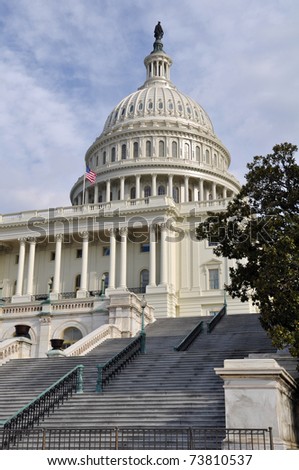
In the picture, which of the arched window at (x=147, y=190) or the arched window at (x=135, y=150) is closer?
the arched window at (x=147, y=190)

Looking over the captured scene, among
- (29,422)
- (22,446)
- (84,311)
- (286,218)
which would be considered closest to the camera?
(22,446)

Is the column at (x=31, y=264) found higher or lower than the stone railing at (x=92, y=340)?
higher

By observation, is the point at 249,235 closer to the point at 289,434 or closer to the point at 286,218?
the point at 286,218

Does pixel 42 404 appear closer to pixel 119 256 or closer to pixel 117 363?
pixel 117 363

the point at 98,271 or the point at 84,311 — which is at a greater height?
the point at 98,271

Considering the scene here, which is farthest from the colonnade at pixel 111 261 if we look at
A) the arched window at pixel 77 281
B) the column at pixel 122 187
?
the column at pixel 122 187

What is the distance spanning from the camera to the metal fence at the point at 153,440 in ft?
44.4

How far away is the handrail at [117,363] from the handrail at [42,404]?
30.4 inches

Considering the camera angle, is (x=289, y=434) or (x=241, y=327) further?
(x=241, y=327)

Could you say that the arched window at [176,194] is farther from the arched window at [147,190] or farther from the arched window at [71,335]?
the arched window at [71,335]

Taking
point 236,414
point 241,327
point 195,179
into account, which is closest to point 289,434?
point 236,414

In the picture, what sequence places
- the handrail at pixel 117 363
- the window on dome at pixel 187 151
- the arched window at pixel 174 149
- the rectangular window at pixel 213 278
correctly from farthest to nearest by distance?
the window on dome at pixel 187 151 < the arched window at pixel 174 149 < the rectangular window at pixel 213 278 < the handrail at pixel 117 363

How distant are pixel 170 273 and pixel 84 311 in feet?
77.4

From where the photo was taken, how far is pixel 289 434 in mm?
15227
